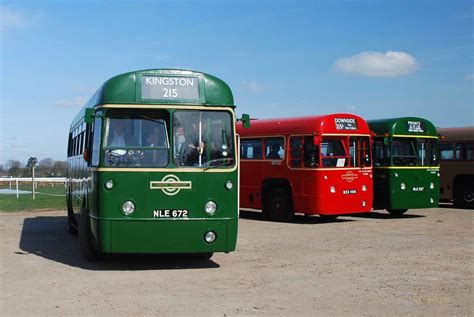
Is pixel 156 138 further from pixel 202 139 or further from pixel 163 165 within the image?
pixel 202 139

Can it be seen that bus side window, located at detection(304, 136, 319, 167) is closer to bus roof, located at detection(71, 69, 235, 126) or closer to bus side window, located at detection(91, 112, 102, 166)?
bus roof, located at detection(71, 69, 235, 126)

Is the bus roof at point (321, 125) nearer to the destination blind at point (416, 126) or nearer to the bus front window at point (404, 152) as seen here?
the bus front window at point (404, 152)

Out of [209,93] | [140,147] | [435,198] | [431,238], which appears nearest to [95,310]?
[140,147]

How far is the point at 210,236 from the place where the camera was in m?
10.1

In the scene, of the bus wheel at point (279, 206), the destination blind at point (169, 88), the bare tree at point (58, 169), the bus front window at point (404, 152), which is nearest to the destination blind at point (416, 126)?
the bus front window at point (404, 152)

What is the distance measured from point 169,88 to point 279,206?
30.5 feet

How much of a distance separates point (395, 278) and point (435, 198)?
36.8 feet

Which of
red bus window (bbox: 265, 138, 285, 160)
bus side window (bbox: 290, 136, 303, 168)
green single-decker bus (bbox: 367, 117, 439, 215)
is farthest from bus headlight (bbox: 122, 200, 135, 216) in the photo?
green single-decker bus (bbox: 367, 117, 439, 215)

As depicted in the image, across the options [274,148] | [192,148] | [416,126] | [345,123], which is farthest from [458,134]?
[192,148]

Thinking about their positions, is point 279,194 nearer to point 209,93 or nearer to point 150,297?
point 209,93

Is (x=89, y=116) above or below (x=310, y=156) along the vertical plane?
above

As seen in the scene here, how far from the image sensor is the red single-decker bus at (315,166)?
1756 centimetres

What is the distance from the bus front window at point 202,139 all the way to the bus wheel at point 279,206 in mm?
8632

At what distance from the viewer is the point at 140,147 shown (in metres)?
10.0
